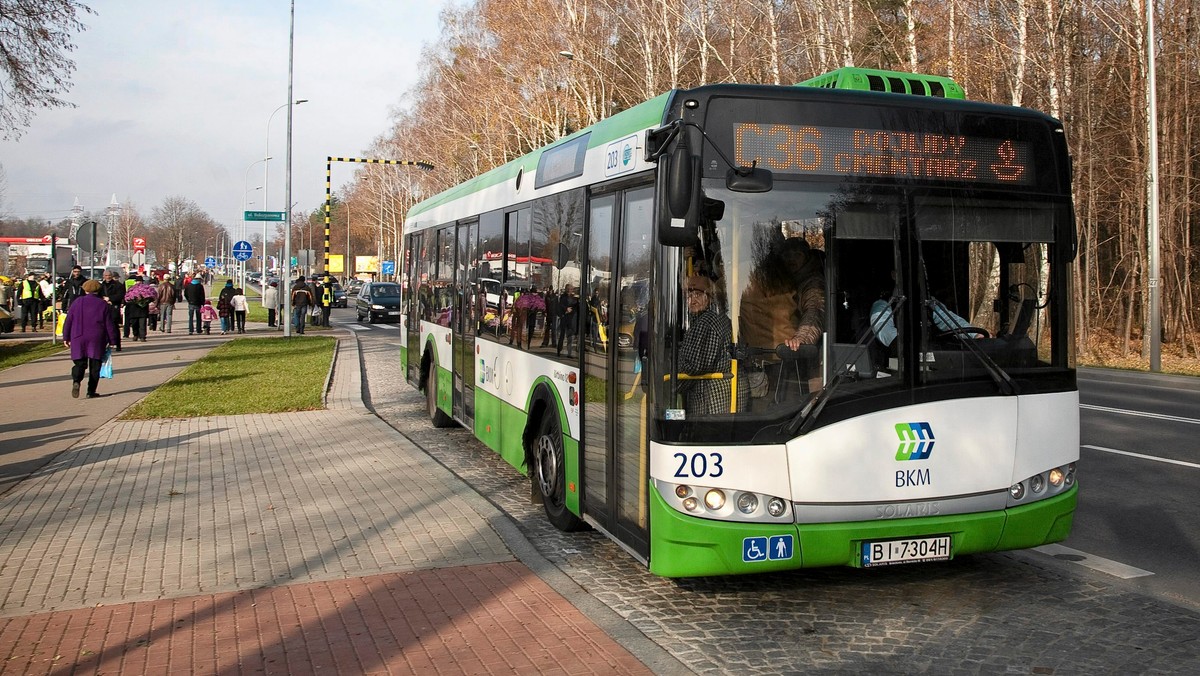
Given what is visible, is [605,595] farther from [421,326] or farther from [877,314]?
[421,326]

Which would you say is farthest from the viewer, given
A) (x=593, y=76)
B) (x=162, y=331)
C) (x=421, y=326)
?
(x=593, y=76)

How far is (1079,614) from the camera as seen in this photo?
579 cm

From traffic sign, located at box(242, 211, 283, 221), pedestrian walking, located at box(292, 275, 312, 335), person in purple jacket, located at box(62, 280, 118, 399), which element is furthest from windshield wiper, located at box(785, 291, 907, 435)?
pedestrian walking, located at box(292, 275, 312, 335)

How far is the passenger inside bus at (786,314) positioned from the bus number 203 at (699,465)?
0.47 metres

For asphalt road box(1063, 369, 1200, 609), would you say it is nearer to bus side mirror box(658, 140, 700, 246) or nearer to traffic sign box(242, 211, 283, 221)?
bus side mirror box(658, 140, 700, 246)

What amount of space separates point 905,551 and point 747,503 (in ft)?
2.90

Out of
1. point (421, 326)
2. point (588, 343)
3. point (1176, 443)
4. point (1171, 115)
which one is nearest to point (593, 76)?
point (1171, 115)

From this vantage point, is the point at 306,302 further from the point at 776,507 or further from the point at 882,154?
the point at 776,507

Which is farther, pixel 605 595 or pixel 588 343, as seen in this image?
pixel 588 343

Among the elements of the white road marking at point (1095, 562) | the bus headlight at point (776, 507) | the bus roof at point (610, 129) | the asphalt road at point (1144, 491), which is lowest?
the white road marking at point (1095, 562)

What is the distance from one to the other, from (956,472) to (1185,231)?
2729cm

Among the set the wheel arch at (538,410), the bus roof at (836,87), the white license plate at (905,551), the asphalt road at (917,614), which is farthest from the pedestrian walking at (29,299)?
the white license plate at (905,551)

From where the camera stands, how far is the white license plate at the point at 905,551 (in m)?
5.56

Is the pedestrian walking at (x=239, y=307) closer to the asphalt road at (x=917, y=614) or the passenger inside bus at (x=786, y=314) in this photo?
the asphalt road at (x=917, y=614)
